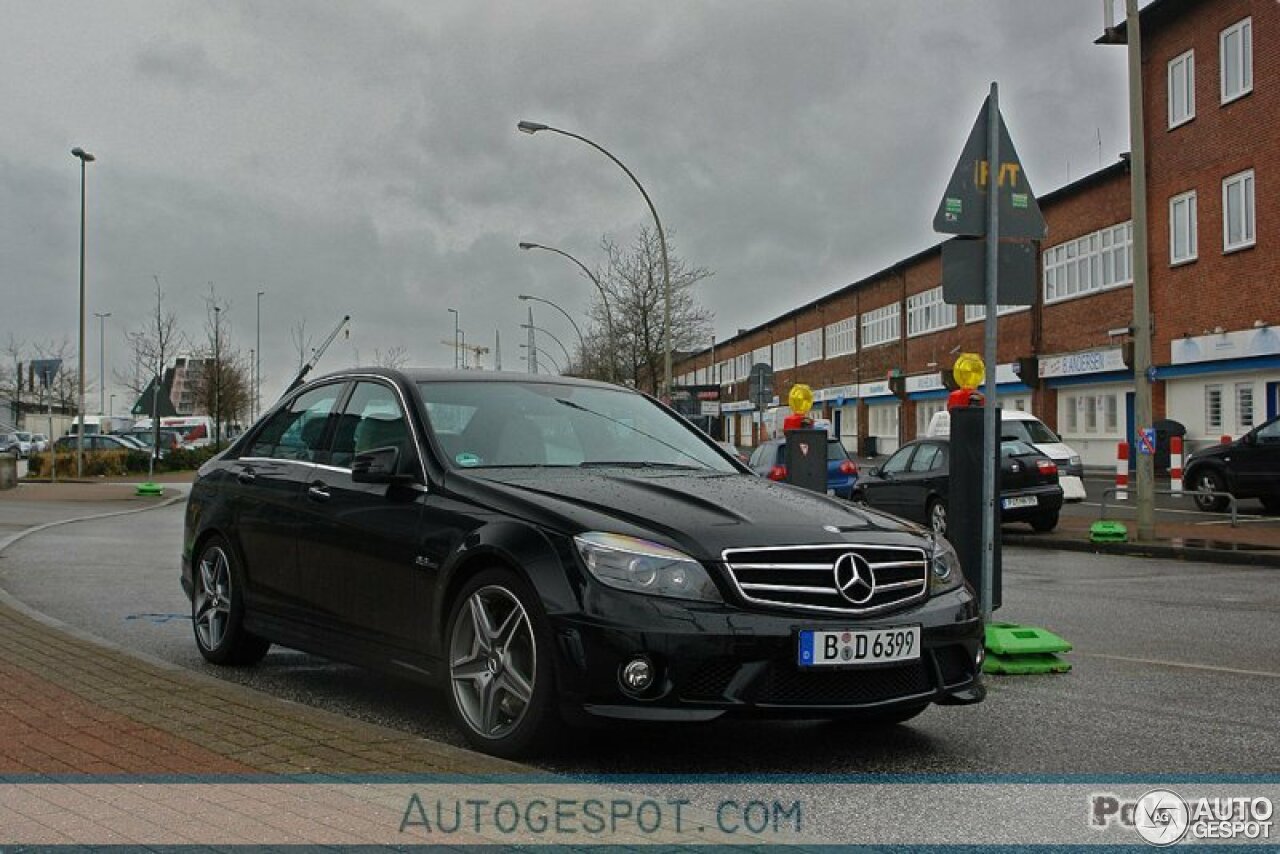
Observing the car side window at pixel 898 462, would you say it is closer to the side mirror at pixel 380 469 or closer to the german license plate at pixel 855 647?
the side mirror at pixel 380 469

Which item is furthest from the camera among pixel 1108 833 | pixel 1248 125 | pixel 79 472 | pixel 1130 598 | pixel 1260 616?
pixel 79 472

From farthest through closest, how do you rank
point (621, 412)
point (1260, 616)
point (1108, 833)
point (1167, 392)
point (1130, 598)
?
point (1167, 392), point (1130, 598), point (1260, 616), point (621, 412), point (1108, 833)

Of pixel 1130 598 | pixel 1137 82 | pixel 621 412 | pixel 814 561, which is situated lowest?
pixel 1130 598

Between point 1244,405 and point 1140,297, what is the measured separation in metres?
16.3

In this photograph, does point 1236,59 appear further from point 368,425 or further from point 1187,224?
point 368,425

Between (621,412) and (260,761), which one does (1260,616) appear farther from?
(260,761)

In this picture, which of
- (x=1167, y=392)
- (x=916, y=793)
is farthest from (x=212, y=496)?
(x=1167, y=392)

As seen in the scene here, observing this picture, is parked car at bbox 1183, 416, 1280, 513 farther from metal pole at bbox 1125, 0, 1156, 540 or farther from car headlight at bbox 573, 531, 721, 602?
car headlight at bbox 573, 531, 721, 602

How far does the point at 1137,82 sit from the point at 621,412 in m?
13.4

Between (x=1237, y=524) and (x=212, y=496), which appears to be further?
(x=1237, y=524)

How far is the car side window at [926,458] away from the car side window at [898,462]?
0.57 feet

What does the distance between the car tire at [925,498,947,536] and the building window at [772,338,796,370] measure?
58.7 meters

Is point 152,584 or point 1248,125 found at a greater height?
point 1248,125

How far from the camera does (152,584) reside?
11.5 m
